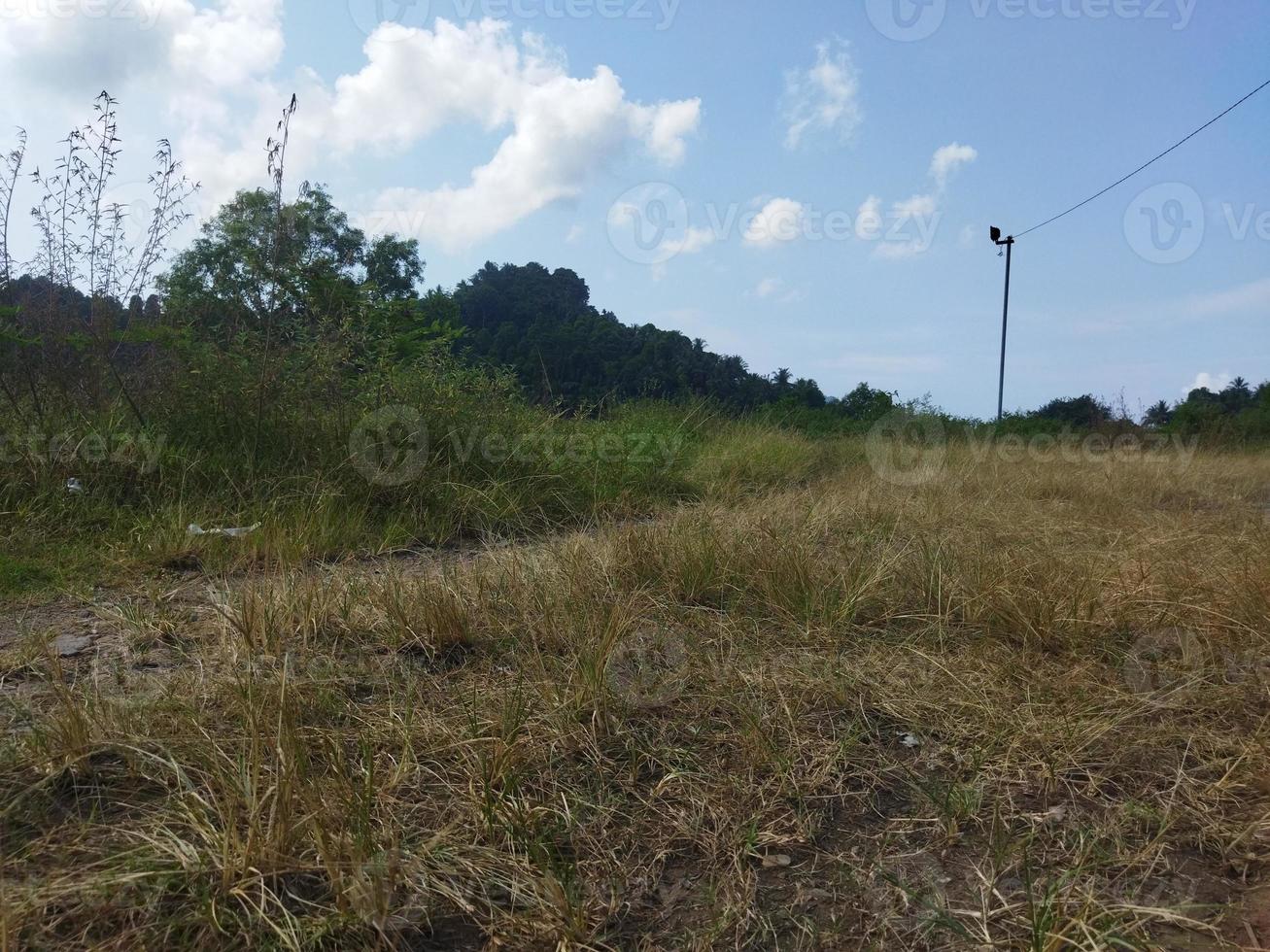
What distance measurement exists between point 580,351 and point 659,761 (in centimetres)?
904

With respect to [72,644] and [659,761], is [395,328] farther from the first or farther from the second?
[659,761]

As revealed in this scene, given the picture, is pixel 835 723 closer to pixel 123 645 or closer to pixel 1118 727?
pixel 1118 727

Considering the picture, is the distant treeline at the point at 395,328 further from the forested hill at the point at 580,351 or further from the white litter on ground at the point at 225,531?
the white litter on ground at the point at 225,531

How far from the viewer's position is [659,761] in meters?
1.82

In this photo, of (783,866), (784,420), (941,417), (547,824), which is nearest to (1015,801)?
Answer: (783,866)

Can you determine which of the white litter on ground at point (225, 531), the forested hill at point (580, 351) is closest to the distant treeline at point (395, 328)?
the forested hill at point (580, 351)

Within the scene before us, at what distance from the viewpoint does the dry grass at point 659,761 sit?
1.37 meters

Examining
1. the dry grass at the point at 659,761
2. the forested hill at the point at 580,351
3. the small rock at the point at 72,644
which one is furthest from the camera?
the forested hill at the point at 580,351

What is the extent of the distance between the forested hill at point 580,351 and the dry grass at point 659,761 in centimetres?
428

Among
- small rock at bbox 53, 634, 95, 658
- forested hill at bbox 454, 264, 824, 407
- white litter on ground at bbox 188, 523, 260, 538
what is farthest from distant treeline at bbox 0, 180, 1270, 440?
small rock at bbox 53, 634, 95, 658

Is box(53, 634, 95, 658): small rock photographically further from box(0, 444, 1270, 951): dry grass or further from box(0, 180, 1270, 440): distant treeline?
box(0, 180, 1270, 440): distant treeline

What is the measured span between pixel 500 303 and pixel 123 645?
12.1 meters

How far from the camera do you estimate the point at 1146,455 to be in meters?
9.03

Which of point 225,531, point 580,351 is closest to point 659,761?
point 225,531
